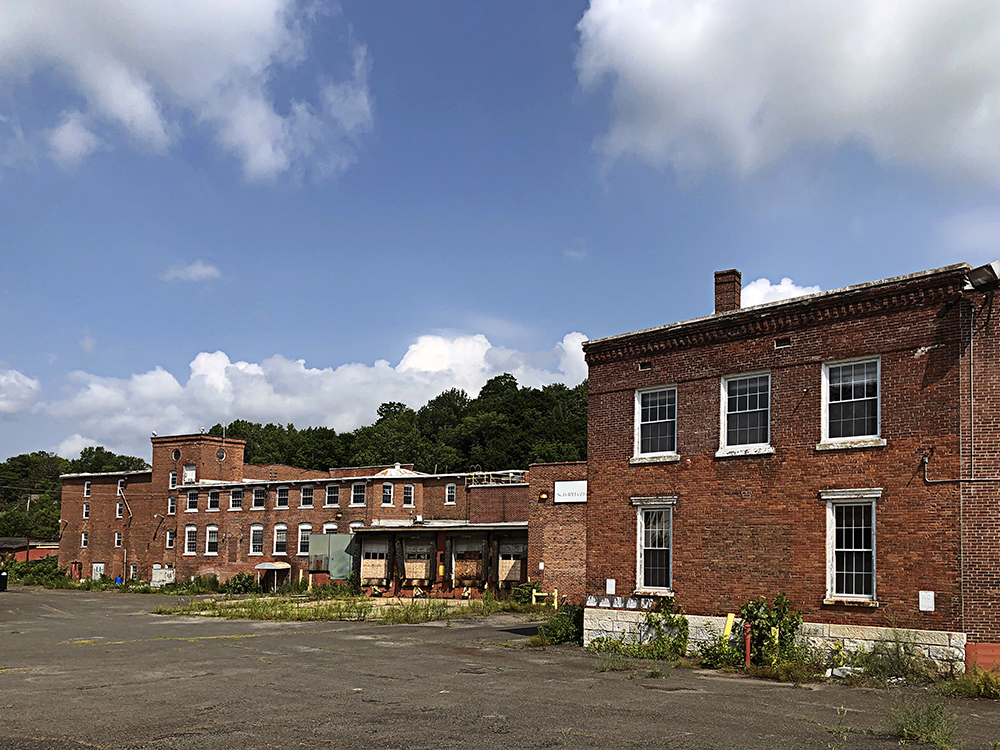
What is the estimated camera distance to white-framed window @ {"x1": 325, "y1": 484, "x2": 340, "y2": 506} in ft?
186

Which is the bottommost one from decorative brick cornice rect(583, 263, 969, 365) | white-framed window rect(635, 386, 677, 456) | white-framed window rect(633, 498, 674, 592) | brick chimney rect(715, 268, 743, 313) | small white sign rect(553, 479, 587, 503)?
white-framed window rect(633, 498, 674, 592)

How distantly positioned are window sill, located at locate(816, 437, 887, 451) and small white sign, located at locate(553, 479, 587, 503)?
59.9 ft

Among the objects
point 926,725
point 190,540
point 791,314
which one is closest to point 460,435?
point 190,540

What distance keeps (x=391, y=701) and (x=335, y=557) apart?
38468 millimetres

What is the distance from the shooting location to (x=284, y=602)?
1763 inches

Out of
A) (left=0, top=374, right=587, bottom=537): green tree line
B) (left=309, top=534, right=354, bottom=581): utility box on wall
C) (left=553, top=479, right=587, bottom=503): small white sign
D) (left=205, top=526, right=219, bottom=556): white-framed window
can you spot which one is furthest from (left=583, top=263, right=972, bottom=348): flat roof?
(left=0, top=374, right=587, bottom=537): green tree line

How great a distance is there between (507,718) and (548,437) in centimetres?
9101

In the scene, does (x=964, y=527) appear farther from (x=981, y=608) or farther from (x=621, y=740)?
(x=621, y=740)

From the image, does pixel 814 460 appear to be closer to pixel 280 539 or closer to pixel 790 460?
pixel 790 460

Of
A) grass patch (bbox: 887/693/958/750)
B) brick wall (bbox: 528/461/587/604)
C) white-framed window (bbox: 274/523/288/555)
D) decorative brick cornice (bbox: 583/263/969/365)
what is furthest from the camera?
white-framed window (bbox: 274/523/288/555)

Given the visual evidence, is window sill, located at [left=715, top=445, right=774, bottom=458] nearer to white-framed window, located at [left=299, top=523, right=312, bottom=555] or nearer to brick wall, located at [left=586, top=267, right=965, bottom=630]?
brick wall, located at [left=586, top=267, right=965, bottom=630]

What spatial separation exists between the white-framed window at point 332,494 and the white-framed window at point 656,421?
114 feet

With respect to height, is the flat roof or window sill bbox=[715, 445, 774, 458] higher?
the flat roof

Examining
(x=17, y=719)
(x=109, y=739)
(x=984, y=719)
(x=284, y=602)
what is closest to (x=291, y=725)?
(x=109, y=739)
